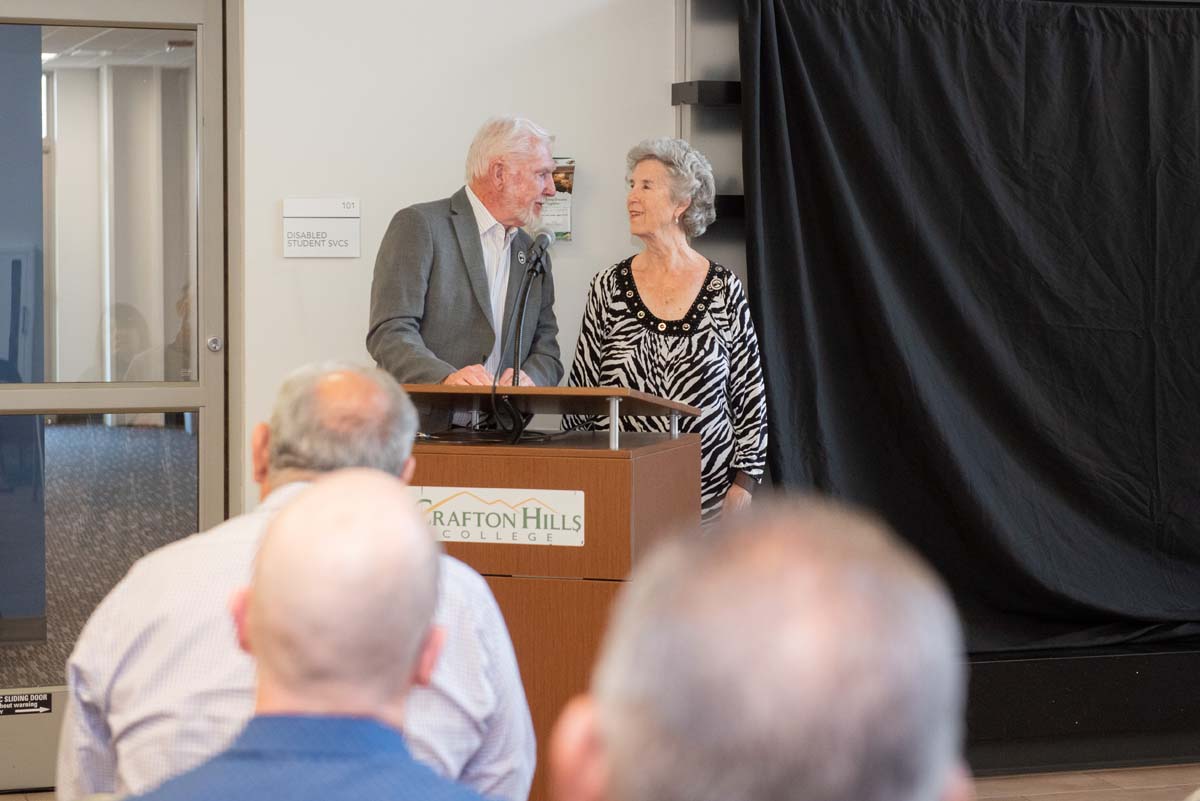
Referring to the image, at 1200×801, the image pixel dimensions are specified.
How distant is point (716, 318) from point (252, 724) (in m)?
2.87

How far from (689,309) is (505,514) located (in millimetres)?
1458

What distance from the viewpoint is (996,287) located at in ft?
14.9

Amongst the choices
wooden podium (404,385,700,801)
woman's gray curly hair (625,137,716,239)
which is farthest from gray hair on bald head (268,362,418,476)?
woman's gray curly hair (625,137,716,239)

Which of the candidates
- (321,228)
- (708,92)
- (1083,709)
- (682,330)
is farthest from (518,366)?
(1083,709)

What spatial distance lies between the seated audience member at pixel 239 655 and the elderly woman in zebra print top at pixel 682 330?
80.6 inches

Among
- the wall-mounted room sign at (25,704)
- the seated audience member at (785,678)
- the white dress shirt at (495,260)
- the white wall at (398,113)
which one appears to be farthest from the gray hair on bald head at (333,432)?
the wall-mounted room sign at (25,704)

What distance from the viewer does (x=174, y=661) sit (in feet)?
5.13

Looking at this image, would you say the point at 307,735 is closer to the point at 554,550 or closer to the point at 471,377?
the point at 554,550

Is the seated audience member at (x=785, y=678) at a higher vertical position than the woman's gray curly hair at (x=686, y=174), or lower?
lower

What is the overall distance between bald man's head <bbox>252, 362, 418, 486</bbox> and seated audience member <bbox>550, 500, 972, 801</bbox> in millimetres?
1060

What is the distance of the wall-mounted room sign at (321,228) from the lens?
4215mm

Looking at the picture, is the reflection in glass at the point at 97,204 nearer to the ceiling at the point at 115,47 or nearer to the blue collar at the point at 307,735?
the ceiling at the point at 115,47

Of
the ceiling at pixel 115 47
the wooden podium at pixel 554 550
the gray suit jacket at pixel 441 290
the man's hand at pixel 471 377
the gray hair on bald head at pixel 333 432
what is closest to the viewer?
the gray hair on bald head at pixel 333 432

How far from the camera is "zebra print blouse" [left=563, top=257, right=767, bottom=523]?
3771mm
